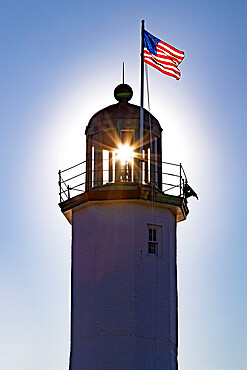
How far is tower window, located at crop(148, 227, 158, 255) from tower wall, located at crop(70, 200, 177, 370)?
14cm

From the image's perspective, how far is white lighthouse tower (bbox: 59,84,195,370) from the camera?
3331 centimetres

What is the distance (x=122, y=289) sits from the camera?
33688mm

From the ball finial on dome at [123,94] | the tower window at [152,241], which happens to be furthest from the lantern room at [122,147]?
the tower window at [152,241]

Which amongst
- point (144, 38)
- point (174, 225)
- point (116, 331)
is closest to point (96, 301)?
point (116, 331)

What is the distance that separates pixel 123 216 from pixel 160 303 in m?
3.48

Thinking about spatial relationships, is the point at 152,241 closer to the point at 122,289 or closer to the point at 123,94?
the point at 122,289

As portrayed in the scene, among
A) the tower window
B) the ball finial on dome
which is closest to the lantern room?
the ball finial on dome

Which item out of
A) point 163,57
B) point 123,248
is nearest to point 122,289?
point 123,248

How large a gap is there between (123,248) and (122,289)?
Answer: 1.55 m

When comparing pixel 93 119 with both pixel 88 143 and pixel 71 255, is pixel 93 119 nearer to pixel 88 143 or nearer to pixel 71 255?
pixel 88 143

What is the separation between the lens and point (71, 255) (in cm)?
3566

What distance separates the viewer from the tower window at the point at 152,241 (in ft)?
114

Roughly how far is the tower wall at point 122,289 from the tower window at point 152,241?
142mm

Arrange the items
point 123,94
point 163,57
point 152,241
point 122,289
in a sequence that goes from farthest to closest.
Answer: point 123,94
point 163,57
point 152,241
point 122,289
